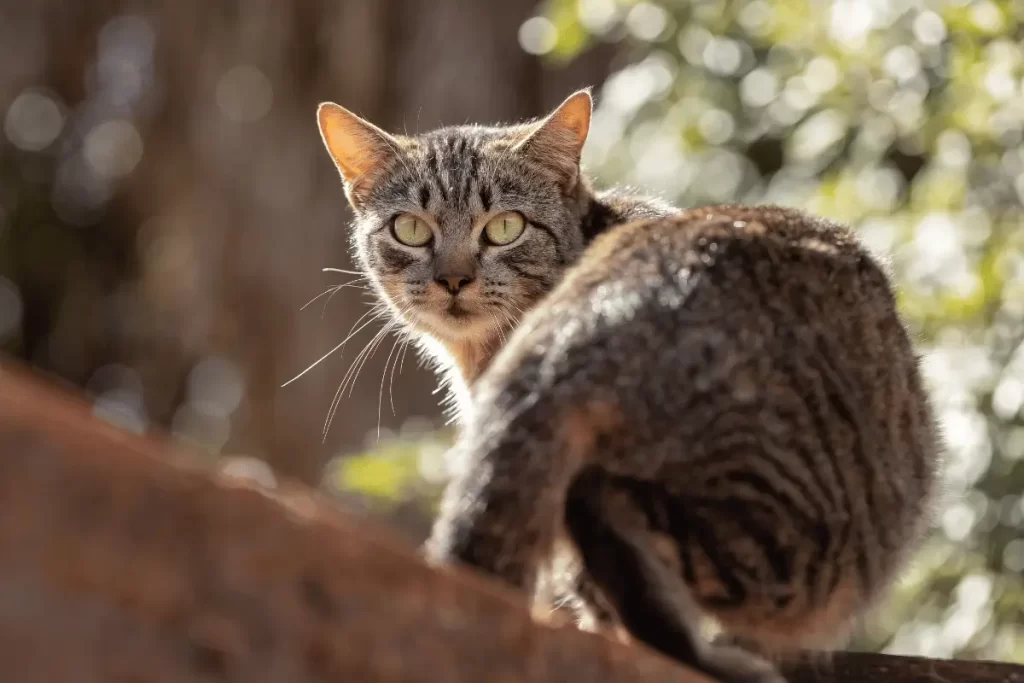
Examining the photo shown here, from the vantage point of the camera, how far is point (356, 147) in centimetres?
341

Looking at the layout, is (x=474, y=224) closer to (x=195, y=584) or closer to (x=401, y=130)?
(x=195, y=584)

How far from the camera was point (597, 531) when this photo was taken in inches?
72.0

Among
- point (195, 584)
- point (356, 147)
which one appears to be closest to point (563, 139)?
point (356, 147)

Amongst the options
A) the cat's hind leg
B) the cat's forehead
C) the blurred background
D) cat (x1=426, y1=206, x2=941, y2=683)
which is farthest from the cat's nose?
the cat's hind leg

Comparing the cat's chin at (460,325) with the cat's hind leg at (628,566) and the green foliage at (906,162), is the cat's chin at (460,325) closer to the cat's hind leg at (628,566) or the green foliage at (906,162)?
the green foliage at (906,162)

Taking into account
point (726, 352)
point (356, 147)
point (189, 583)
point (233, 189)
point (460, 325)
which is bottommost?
point (189, 583)

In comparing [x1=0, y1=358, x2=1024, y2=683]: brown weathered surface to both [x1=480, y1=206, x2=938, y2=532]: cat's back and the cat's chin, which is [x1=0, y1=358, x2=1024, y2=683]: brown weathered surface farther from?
the cat's chin

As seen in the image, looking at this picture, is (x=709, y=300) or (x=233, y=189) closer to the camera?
(x=709, y=300)

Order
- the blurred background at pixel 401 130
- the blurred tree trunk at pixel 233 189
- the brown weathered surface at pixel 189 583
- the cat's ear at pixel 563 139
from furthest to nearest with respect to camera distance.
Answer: the blurred tree trunk at pixel 233 189, the blurred background at pixel 401 130, the cat's ear at pixel 563 139, the brown weathered surface at pixel 189 583

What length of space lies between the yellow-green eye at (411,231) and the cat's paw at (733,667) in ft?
4.93

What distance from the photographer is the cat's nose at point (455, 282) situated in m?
3.03

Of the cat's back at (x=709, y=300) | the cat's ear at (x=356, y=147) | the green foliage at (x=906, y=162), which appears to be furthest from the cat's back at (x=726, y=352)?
the cat's ear at (x=356, y=147)

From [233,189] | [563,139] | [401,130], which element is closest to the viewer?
[563,139]

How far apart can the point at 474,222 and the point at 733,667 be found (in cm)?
149
